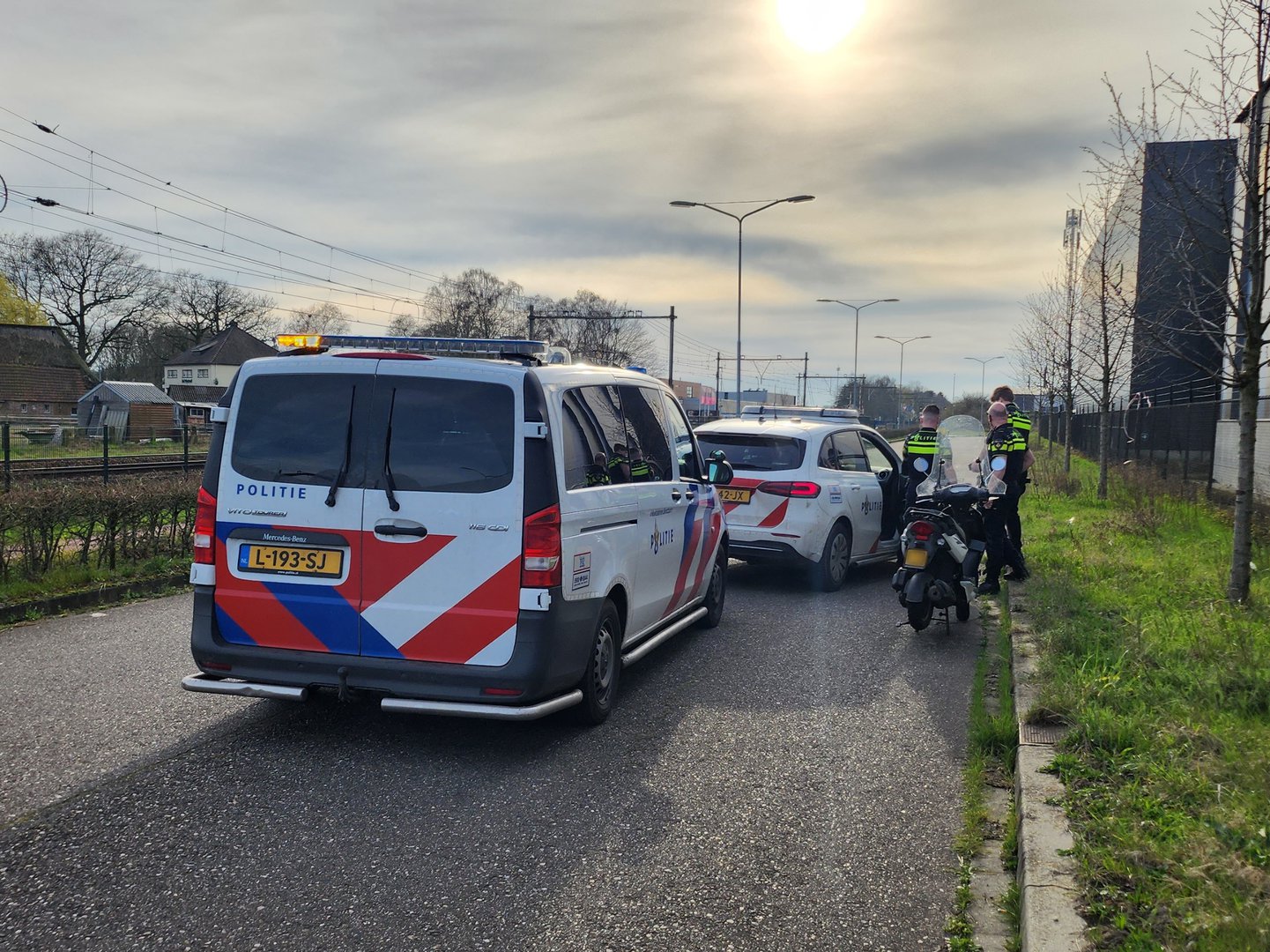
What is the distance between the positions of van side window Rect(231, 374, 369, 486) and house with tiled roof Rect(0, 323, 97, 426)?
60098 mm

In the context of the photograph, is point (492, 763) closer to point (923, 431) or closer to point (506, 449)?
point (506, 449)

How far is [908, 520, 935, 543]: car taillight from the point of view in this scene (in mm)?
7914

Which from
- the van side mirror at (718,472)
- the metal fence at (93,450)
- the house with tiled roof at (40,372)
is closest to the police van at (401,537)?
the van side mirror at (718,472)

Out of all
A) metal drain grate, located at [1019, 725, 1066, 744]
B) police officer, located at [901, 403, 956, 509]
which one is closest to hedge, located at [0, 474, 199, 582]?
police officer, located at [901, 403, 956, 509]

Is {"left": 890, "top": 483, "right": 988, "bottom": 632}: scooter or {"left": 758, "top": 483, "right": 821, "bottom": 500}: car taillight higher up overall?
{"left": 758, "top": 483, "right": 821, "bottom": 500}: car taillight

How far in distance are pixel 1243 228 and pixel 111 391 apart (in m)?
64.5

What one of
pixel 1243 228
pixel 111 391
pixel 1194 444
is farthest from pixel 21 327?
pixel 1243 228

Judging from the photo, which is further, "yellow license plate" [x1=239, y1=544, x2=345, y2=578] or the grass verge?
"yellow license plate" [x1=239, y1=544, x2=345, y2=578]

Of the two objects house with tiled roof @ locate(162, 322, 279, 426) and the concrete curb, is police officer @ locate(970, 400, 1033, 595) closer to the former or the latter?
the concrete curb

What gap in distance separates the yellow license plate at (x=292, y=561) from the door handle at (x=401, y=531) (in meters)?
0.24

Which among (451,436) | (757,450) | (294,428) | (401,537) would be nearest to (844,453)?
(757,450)

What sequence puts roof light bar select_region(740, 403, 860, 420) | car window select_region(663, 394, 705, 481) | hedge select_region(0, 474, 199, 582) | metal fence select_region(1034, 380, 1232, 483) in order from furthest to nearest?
1. metal fence select_region(1034, 380, 1232, 483)
2. roof light bar select_region(740, 403, 860, 420)
3. hedge select_region(0, 474, 199, 582)
4. car window select_region(663, 394, 705, 481)

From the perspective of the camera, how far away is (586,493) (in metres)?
5.41

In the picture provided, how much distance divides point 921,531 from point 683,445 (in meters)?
1.94
